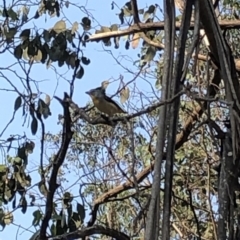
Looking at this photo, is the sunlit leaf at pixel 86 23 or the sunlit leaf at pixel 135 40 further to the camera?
the sunlit leaf at pixel 135 40

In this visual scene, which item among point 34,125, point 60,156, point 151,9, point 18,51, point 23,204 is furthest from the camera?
point 151,9

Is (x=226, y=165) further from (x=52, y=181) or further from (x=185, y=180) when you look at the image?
Result: (x=185, y=180)

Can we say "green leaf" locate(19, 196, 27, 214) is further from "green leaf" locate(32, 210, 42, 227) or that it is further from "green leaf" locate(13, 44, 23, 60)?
"green leaf" locate(13, 44, 23, 60)

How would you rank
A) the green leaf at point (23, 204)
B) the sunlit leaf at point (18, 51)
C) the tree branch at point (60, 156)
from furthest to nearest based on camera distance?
the sunlit leaf at point (18, 51), the green leaf at point (23, 204), the tree branch at point (60, 156)

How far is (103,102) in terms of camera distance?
8.05ft

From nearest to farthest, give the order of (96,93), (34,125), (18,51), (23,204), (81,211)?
(81,211), (34,125), (96,93), (23,204), (18,51)

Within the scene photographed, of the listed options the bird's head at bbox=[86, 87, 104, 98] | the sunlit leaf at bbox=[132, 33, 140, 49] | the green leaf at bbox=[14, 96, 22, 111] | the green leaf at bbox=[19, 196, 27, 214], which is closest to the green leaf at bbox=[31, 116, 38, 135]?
the green leaf at bbox=[14, 96, 22, 111]

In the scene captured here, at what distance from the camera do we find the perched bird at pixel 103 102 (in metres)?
2.43

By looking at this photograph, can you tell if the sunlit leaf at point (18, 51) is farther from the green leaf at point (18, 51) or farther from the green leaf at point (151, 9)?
the green leaf at point (151, 9)

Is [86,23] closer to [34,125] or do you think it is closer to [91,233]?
[34,125]

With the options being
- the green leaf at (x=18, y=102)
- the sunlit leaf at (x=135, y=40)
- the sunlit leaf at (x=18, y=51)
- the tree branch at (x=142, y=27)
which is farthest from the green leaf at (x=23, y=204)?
the sunlit leaf at (x=135, y=40)

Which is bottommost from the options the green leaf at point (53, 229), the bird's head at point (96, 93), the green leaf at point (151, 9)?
the green leaf at point (53, 229)

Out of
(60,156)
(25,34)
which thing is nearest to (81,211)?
(60,156)

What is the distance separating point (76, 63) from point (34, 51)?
0.81 ft
